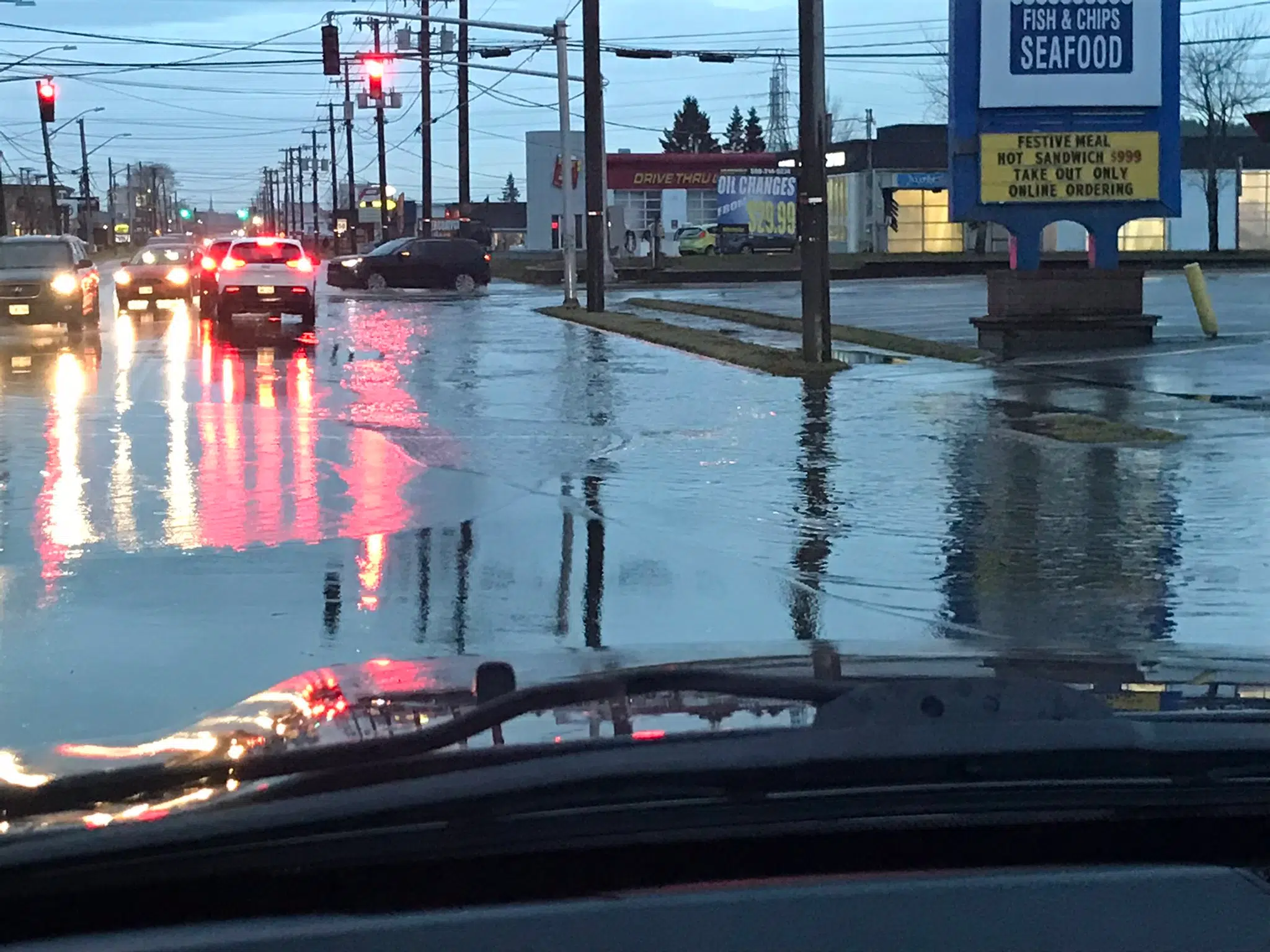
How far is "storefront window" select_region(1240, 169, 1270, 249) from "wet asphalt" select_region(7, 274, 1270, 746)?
68.2 m

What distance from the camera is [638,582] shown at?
30.3 ft

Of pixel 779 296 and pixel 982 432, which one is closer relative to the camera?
pixel 982 432

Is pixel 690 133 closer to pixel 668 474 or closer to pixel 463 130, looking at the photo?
pixel 463 130

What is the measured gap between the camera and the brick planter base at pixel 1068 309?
2328 centimetres

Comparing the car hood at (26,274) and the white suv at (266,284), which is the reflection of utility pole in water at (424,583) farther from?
the white suv at (266,284)

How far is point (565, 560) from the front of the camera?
9.88 meters

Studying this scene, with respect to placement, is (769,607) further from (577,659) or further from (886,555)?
(577,659)

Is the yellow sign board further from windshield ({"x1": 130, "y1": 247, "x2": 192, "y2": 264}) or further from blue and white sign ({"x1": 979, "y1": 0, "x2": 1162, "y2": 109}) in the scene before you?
windshield ({"x1": 130, "y1": 247, "x2": 192, "y2": 264})

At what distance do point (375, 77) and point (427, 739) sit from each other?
4272cm

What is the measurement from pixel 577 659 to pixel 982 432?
1006 centimetres

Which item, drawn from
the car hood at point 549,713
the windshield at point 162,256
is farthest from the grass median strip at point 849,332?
the car hood at point 549,713

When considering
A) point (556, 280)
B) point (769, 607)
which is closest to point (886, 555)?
point (769, 607)

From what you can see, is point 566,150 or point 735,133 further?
point 735,133

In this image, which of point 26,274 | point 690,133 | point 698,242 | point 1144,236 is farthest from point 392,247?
point 690,133
